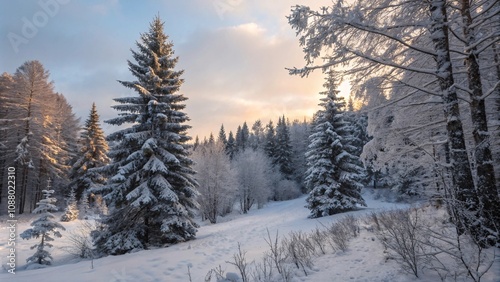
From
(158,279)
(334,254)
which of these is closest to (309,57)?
Result: (334,254)

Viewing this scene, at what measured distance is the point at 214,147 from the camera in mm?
32219

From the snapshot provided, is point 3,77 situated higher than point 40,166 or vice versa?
point 3,77

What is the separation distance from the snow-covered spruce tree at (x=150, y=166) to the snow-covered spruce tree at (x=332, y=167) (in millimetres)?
11018

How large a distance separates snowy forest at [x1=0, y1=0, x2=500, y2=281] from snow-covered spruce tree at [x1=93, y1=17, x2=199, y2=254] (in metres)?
0.06

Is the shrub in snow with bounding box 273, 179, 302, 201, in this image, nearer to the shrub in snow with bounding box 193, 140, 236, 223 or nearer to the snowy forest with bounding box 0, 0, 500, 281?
the shrub in snow with bounding box 193, 140, 236, 223

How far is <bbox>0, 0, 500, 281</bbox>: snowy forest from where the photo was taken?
468 centimetres

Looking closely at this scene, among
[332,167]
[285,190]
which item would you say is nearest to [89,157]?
[332,167]

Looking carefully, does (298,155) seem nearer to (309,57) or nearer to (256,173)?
(256,173)

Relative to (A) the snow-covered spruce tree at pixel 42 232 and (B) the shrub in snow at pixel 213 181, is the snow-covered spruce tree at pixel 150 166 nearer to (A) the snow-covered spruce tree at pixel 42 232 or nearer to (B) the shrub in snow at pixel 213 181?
(A) the snow-covered spruce tree at pixel 42 232

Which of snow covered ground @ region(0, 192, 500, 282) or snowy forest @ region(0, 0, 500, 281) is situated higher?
snowy forest @ region(0, 0, 500, 281)

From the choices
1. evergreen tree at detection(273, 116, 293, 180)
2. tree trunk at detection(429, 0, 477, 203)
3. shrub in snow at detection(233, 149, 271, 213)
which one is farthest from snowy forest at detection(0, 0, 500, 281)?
evergreen tree at detection(273, 116, 293, 180)

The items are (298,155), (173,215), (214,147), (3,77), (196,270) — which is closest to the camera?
(196,270)

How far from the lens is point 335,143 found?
68.1ft

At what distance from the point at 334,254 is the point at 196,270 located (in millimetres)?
4031
